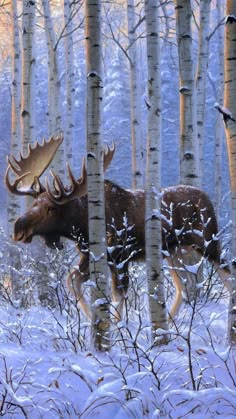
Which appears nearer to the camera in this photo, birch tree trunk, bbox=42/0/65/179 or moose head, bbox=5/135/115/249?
moose head, bbox=5/135/115/249

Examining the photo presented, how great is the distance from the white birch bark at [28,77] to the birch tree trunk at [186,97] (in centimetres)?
259

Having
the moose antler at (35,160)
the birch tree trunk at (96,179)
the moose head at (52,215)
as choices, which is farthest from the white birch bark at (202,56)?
the birch tree trunk at (96,179)

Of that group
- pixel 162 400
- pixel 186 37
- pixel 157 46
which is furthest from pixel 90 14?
pixel 162 400

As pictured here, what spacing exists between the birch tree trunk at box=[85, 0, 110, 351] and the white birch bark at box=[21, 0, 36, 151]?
4417mm

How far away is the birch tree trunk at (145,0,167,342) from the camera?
5969 mm

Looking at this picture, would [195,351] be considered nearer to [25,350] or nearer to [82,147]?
[25,350]

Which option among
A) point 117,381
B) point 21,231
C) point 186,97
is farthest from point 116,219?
point 117,381

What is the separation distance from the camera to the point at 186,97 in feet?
27.5

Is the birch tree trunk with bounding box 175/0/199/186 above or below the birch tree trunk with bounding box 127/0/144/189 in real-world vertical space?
below

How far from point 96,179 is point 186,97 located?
2877mm

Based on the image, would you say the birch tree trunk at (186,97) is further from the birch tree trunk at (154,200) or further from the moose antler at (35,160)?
the moose antler at (35,160)

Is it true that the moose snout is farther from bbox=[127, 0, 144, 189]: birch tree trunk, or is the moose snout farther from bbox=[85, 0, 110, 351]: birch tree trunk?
bbox=[127, 0, 144, 189]: birch tree trunk

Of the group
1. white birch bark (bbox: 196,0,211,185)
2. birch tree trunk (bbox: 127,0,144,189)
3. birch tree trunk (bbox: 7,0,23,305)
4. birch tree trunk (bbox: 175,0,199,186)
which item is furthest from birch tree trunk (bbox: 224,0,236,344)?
birch tree trunk (bbox: 127,0,144,189)

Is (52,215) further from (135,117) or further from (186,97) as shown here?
(135,117)
